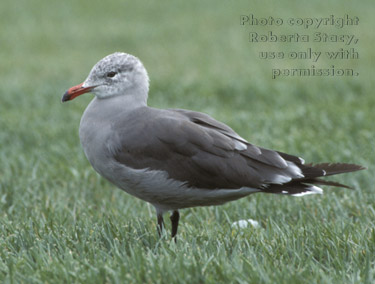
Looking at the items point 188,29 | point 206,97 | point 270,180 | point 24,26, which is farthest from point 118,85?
point 24,26

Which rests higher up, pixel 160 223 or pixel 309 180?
pixel 309 180

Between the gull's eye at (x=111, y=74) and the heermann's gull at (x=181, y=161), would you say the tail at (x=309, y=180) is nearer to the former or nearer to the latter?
the heermann's gull at (x=181, y=161)

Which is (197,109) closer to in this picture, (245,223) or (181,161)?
(245,223)

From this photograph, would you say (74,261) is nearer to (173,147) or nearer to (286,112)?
(173,147)

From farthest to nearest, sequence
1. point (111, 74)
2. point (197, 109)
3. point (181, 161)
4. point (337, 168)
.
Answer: point (197, 109)
point (111, 74)
point (337, 168)
point (181, 161)

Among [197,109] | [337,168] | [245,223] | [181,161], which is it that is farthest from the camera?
[197,109]

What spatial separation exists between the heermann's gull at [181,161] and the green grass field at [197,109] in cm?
28

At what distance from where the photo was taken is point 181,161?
3.96m

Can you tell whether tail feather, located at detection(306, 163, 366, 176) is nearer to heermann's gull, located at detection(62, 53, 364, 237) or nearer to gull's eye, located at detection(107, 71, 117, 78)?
heermann's gull, located at detection(62, 53, 364, 237)

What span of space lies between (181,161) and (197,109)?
4954 mm

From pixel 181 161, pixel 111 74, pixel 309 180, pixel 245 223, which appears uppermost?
pixel 111 74

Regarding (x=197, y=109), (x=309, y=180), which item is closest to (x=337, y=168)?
(x=309, y=180)

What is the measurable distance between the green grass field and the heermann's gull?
28cm

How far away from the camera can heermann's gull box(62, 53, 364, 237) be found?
12.9 feet
